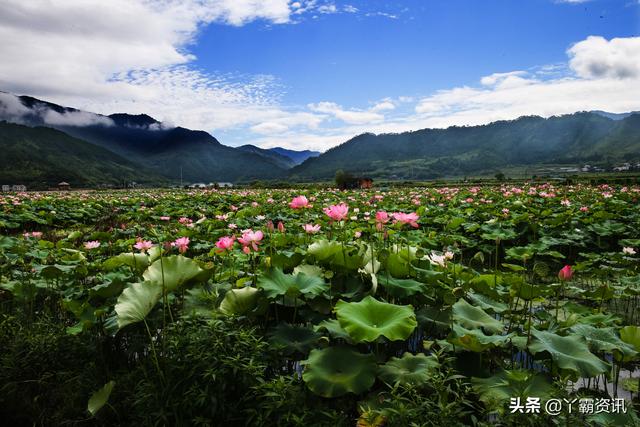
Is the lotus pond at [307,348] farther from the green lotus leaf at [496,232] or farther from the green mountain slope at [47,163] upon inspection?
the green mountain slope at [47,163]

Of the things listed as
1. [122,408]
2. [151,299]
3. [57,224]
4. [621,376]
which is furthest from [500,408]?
[57,224]

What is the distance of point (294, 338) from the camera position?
8.56 feet

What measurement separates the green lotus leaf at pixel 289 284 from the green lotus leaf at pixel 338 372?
1.48 feet

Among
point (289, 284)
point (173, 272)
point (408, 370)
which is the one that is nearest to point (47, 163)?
point (173, 272)

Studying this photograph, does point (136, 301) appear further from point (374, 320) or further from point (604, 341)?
point (604, 341)

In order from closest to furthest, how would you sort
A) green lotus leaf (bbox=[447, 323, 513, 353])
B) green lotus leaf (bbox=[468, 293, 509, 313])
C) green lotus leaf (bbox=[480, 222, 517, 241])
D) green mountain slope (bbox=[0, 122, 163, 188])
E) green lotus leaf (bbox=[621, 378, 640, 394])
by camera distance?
1. green lotus leaf (bbox=[447, 323, 513, 353])
2. green lotus leaf (bbox=[621, 378, 640, 394])
3. green lotus leaf (bbox=[468, 293, 509, 313])
4. green lotus leaf (bbox=[480, 222, 517, 241])
5. green mountain slope (bbox=[0, 122, 163, 188])

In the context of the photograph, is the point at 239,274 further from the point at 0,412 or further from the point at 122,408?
the point at 0,412

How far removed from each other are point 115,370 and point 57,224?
1190 centimetres

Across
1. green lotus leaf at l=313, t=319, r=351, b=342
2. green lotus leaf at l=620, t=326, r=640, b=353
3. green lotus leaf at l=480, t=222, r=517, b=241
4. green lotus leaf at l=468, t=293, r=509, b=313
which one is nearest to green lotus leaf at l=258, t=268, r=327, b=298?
green lotus leaf at l=313, t=319, r=351, b=342

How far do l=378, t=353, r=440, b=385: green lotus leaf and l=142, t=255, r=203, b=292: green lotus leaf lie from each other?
1559mm

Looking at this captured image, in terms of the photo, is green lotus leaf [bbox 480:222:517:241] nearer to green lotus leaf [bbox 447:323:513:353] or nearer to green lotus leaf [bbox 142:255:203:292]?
green lotus leaf [bbox 447:323:513:353]

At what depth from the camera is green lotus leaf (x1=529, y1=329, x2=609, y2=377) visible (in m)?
2.16

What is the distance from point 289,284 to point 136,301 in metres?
1.03

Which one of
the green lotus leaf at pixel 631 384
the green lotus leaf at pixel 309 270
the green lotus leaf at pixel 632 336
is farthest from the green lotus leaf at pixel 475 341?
the green lotus leaf at pixel 631 384
